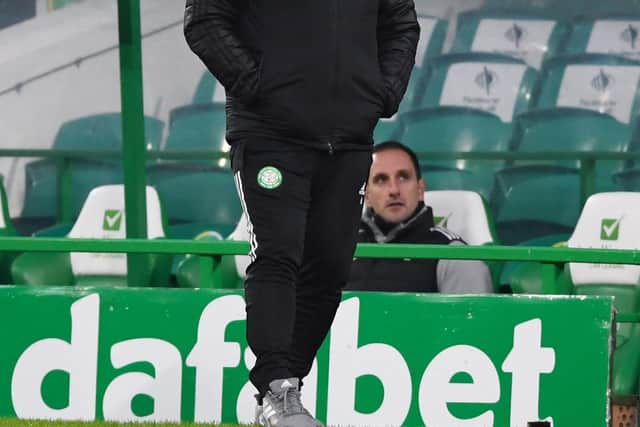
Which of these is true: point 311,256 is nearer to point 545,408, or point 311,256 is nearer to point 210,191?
point 545,408

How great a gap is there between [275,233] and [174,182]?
15.0ft

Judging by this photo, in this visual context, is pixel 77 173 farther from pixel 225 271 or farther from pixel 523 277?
pixel 523 277

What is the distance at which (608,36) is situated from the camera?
8445 mm

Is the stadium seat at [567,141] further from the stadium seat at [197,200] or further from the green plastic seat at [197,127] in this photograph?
the green plastic seat at [197,127]

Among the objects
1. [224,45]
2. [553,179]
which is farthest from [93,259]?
[224,45]

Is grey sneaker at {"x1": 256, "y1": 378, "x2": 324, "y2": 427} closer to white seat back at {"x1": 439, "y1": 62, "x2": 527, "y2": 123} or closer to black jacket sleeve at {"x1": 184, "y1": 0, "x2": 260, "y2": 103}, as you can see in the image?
black jacket sleeve at {"x1": 184, "y1": 0, "x2": 260, "y2": 103}

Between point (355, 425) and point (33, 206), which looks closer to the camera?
point (355, 425)

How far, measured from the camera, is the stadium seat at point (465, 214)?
7523mm

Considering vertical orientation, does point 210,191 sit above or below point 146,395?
above

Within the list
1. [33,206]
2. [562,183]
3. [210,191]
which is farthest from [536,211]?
[33,206]

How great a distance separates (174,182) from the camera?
28.9 ft

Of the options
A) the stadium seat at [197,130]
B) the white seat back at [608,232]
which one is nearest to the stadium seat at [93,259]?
the stadium seat at [197,130]

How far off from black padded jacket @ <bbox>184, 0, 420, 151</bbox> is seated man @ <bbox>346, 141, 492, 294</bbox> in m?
2.21

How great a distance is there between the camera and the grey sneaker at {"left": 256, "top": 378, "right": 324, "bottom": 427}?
420cm
